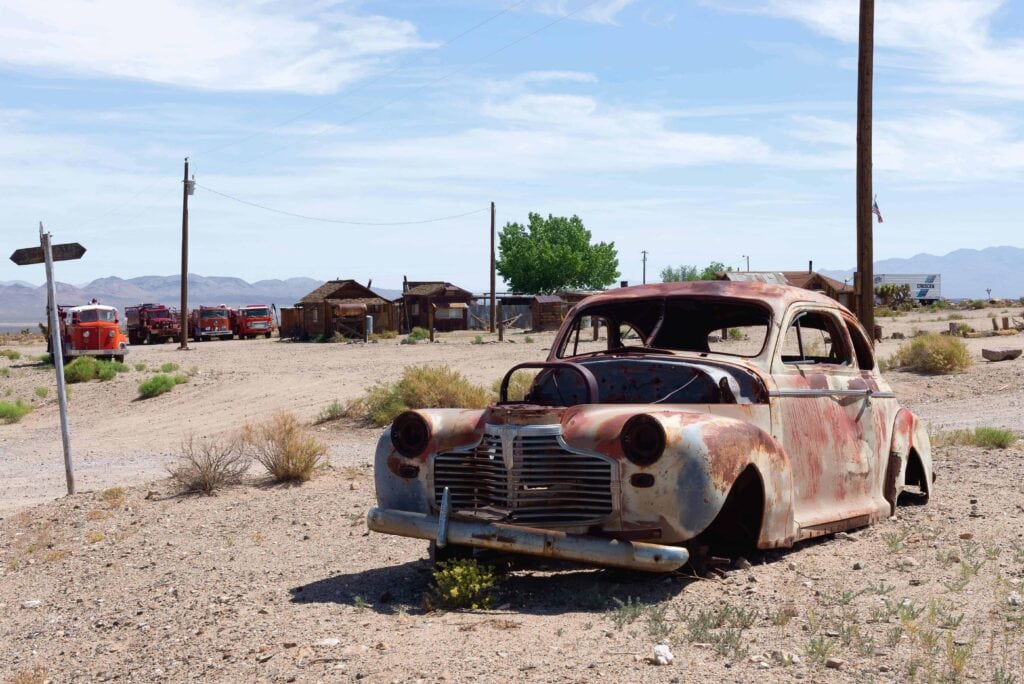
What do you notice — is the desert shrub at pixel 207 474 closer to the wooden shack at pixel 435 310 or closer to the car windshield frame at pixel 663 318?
the car windshield frame at pixel 663 318

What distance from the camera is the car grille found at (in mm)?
6125

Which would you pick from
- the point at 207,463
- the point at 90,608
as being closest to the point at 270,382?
the point at 207,463

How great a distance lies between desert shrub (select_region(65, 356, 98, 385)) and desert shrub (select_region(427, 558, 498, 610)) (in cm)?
2531

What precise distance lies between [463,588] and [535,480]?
0.72 metres

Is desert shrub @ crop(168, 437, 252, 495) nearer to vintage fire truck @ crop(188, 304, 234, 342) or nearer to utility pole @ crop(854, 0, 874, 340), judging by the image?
utility pole @ crop(854, 0, 874, 340)

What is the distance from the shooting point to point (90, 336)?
1366 inches

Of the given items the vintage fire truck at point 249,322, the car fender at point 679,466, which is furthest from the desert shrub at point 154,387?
the vintage fire truck at point 249,322

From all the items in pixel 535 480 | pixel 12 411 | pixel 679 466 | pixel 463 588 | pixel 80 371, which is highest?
pixel 679 466

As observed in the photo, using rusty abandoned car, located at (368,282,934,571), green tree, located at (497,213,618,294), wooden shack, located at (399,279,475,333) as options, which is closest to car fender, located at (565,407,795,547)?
rusty abandoned car, located at (368,282,934,571)

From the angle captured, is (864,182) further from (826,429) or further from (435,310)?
(435,310)

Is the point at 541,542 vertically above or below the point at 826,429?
below

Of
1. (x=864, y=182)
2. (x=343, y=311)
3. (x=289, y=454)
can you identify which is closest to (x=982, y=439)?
(x=864, y=182)

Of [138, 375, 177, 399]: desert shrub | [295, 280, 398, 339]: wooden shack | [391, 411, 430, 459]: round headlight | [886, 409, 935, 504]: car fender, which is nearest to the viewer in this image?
[391, 411, 430, 459]: round headlight

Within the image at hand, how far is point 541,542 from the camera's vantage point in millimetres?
6051
